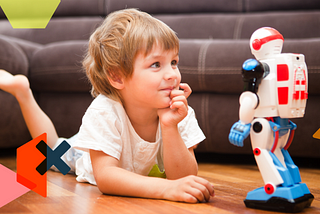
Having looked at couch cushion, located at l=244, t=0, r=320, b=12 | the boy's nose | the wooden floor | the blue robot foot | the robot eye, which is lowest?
the wooden floor

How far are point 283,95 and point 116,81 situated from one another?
426mm

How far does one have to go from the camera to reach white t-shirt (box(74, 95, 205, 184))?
80 centimetres

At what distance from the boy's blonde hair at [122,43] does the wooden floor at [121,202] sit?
28 cm

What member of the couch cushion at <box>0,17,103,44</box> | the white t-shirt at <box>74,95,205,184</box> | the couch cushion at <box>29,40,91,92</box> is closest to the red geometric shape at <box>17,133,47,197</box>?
the white t-shirt at <box>74,95,205,184</box>

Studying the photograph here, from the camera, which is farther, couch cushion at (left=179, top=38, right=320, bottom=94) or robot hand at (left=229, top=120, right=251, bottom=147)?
couch cushion at (left=179, top=38, right=320, bottom=94)

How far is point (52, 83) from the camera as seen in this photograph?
1.34 meters

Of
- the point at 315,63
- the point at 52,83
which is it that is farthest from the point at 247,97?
the point at 52,83

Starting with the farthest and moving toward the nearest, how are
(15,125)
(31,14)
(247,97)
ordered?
(31,14), (15,125), (247,97)

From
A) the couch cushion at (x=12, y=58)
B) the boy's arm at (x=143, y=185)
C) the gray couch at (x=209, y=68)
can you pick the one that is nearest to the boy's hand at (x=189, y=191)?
the boy's arm at (x=143, y=185)

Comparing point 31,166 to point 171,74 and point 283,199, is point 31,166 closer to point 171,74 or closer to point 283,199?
point 171,74

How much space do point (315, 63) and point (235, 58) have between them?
0.26m

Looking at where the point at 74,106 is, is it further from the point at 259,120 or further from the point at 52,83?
the point at 259,120

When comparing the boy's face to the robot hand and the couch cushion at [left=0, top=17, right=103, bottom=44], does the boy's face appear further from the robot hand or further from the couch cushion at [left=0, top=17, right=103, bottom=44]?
the couch cushion at [left=0, top=17, right=103, bottom=44]

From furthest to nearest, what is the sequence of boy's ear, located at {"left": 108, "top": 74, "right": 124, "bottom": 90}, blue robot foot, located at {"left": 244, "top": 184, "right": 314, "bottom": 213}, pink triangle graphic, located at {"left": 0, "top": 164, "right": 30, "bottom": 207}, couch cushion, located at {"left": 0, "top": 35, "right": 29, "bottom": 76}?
couch cushion, located at {"left": 0, "top": 35, "right": 29, "bottom": 76}
boy's ear, located at {"left": 108, "top": 74, "right": 124, "bottom": 90}
pink triangle graphic, located at {"left": 0, "top": 164, "right": 30, "bottom": 207}
blue robot foot, located at {"left": 244, "top": 184, "right": 314, "bottom": 213}
